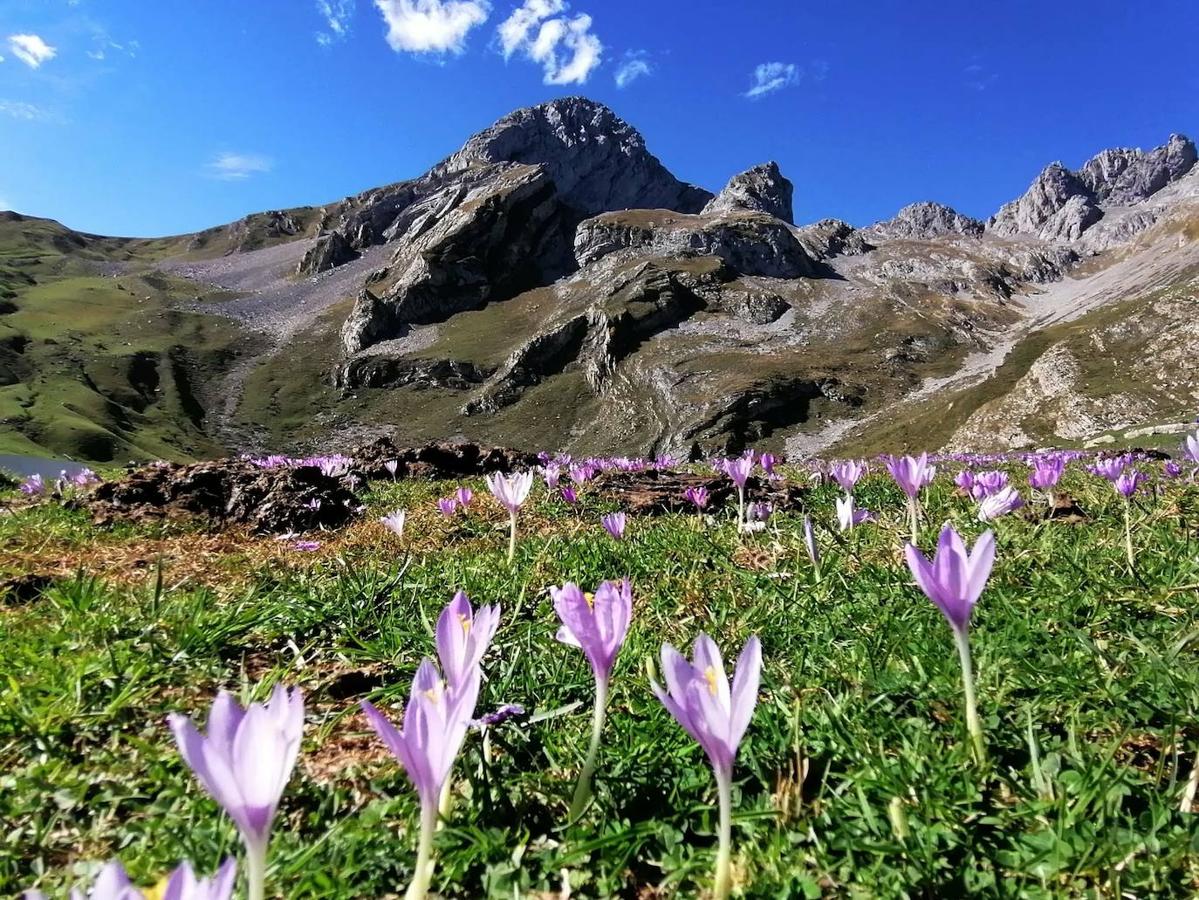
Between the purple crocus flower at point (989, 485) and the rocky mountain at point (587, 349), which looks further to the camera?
the rocky mountain at point (587, 349)

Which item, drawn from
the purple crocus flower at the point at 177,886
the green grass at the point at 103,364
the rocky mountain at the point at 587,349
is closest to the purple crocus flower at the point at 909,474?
the purple crocus flower at the point at 177,886

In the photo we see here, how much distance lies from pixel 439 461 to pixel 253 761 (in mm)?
11715

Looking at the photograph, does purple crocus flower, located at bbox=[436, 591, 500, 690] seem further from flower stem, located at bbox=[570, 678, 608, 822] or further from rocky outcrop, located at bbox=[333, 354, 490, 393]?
rocky outcrop, located at bbox=[333, 354, 490, 393]

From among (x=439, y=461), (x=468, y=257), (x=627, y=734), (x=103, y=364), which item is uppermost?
(x=468, y=257)

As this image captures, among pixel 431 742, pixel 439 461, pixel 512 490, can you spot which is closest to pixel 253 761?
pixel 431 742

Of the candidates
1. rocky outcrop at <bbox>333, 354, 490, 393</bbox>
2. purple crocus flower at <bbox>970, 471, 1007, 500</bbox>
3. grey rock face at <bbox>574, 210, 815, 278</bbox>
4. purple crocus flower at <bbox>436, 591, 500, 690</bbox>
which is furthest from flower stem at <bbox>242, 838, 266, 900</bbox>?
grey rock face at <bbox>574, 210, 815, 278</bbox>

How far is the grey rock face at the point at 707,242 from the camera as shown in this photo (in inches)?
7087

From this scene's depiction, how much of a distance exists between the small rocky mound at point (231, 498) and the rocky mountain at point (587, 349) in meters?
78.0

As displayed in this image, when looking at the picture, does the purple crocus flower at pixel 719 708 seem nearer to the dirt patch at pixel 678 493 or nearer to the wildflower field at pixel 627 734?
the wildflower field at pixel 627 734

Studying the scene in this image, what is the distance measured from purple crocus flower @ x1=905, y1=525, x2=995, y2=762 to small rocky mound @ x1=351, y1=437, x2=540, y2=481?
10.2 m

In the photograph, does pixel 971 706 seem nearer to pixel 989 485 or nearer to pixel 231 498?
pixel 989 485

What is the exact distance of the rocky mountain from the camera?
9338 cm

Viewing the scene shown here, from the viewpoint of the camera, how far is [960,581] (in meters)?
1.80

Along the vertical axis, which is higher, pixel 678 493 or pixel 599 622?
pixel 678 493
